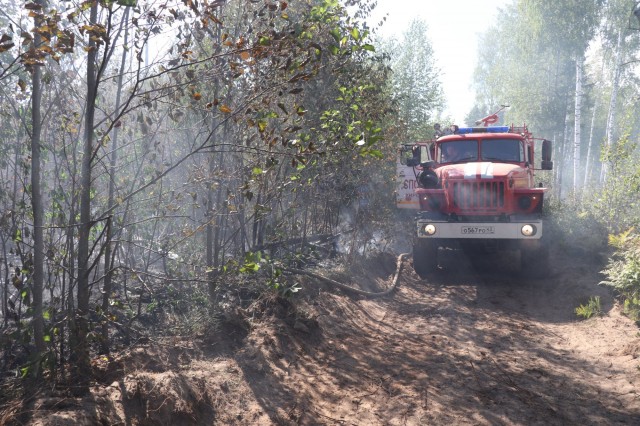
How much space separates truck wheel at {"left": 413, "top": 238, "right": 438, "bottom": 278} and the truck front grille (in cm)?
86

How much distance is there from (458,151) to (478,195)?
1.36 metres

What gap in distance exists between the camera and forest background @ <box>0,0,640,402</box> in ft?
13.4

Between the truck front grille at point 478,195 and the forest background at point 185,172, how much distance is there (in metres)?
1.54

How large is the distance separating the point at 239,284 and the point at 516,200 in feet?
17.7

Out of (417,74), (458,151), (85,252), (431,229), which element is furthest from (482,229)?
(417,74)

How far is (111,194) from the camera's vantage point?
5.04 metres

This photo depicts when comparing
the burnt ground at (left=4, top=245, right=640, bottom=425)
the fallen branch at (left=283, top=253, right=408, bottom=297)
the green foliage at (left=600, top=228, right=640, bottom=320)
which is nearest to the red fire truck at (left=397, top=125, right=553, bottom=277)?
the fallen branch at (left=283, top=253, right=408, bottom=297)

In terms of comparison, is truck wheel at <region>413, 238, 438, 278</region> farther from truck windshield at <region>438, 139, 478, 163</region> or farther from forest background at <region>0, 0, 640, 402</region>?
truck windshield at <region>438, 139, 478, 163</region>

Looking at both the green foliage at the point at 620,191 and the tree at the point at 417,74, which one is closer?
the green foliage at the point at 620,191

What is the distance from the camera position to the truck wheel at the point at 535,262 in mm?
9641

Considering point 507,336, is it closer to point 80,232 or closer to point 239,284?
point 239,284

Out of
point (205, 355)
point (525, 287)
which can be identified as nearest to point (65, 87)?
point (205, 355)

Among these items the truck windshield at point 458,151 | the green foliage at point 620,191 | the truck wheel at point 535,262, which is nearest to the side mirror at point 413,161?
the truck windshield at point 458,151

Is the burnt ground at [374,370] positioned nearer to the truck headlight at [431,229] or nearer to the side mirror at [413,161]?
the truck headlight at [431,229]
